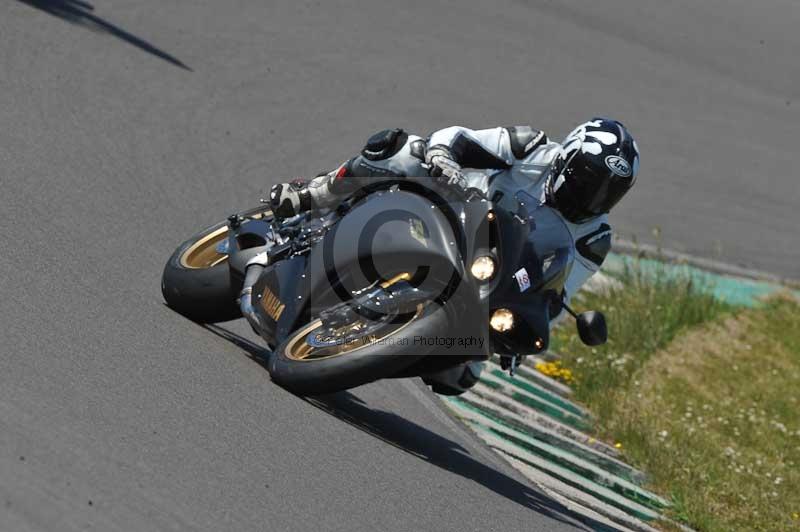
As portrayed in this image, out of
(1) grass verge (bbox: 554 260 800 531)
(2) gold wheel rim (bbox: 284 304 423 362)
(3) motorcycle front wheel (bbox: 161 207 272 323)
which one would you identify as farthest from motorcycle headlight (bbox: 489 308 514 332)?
(1) grass verge (bbox: 554 260 800 531)

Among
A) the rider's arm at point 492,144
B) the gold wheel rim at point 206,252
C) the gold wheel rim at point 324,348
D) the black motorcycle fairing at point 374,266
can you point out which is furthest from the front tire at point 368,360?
the gold wheel rim at point 206,252

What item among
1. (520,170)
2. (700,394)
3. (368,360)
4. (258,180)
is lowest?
(700,394)

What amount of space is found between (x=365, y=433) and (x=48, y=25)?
683 cm

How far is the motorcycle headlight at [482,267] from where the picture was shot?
264 inches

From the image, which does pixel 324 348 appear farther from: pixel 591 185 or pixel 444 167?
pixel 591 185

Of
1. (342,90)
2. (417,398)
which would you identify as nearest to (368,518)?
(417,398)

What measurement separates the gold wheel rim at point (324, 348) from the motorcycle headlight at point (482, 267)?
270 mm

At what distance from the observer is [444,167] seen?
706 centimetres

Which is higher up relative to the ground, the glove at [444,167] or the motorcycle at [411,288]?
the glove at [444,167]

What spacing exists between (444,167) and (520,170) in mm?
688

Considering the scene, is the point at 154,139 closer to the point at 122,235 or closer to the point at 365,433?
the point at 122,235

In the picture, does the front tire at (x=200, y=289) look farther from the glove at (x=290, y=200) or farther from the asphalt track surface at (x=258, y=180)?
the glove at (x=290, y=200)

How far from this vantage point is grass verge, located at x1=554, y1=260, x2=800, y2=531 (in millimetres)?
9398

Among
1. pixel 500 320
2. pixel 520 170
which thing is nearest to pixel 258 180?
pixel 520 170
